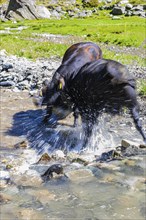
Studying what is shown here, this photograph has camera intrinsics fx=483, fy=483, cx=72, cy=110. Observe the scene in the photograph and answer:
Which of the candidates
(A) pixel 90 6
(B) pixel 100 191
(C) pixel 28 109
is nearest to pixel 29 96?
(C) pixel 28 109

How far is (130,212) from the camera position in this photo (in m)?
6.59

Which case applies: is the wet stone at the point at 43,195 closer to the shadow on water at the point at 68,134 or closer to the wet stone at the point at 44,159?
the wet stone at the point at 44,159

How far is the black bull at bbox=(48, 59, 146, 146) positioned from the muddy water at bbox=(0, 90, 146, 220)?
1.01 meters

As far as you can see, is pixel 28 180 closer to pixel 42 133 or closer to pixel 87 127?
Result: pixel 87 127

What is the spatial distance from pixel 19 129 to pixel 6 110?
1.95 meters

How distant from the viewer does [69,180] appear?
316 inches

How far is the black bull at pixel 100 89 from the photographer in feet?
28.8

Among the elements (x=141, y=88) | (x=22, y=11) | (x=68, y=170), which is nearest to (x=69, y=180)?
(x=68, y=170)

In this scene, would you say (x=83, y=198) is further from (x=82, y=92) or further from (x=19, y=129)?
(x=19, y=129)

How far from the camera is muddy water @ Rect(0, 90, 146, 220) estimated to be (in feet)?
22.1

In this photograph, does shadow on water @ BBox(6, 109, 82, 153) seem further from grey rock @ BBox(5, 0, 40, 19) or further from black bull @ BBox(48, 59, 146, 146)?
grey rock @ BBox(5, 0, 40, 19)

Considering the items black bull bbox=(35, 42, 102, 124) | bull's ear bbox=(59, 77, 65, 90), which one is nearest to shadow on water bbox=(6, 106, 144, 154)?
black bull bbox=(35, 42, 102, 124)

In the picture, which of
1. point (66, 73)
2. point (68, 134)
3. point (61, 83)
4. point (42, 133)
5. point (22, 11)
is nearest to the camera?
point (61, 83)

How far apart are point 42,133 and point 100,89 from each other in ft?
9.30
